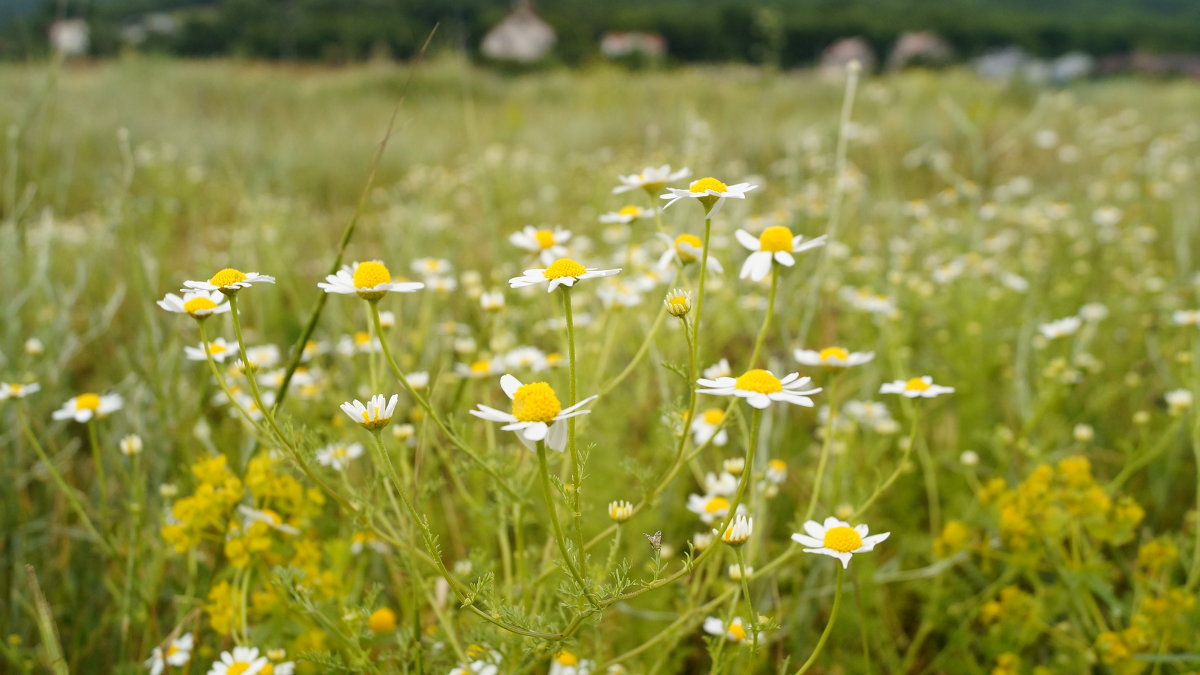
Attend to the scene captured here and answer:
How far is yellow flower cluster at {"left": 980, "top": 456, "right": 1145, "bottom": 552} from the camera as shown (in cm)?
128

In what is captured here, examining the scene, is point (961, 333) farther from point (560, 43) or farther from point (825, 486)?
point (560, 43)

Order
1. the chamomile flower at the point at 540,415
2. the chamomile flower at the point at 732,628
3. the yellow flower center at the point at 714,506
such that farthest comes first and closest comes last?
1. the yellow flower center at the point at 714,506
2. the chamomile flower at the point at 732,628
3. the chamomile flower at the point at 540,415

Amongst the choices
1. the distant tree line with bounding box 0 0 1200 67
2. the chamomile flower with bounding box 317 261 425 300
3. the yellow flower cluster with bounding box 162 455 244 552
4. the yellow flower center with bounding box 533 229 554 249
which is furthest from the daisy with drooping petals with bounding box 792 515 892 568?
the distant tree line with bounding box 0 0 1200 67

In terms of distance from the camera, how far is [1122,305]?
262cm

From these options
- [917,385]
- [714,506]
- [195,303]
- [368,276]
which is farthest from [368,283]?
[917,385]

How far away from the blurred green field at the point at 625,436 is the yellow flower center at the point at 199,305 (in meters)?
0.18

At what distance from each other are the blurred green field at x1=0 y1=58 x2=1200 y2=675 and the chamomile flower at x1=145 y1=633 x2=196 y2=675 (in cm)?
2

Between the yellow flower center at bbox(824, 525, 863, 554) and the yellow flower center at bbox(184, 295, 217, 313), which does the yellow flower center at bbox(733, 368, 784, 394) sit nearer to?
the yellow flower center at bbox(824, 525, 863, 554)

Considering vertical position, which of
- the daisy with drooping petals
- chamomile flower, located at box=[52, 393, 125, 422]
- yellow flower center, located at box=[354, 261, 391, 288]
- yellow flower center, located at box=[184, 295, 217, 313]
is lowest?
chamomile flower, located at box=[52, 393, 125, 422]

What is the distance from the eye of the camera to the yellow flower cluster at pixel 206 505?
3.57 feet

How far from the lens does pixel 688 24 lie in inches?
909

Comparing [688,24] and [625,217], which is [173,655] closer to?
[625,217]

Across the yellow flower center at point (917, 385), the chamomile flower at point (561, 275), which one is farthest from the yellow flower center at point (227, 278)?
the yellow flower center at point (917, 385)

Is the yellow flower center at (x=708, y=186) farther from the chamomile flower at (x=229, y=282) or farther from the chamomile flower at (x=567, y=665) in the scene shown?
the chamomile flower at (x=567, y=665)
